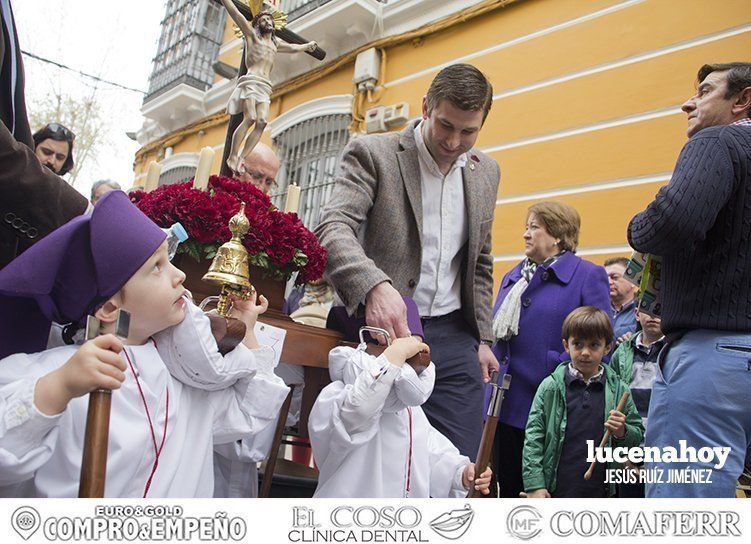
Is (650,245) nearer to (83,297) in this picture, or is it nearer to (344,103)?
(83,297)

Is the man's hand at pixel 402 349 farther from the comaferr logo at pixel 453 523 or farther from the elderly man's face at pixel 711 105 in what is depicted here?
the elderly man's face at pixel 711 105

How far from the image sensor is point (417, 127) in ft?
7.78

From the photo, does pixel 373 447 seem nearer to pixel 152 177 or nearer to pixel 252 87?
pixel 152 177

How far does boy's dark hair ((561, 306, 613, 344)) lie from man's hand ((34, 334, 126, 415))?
219cm

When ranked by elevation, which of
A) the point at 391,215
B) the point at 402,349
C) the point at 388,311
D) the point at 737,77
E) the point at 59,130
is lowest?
the point at 402,349

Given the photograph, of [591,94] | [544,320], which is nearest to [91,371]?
[544,320]

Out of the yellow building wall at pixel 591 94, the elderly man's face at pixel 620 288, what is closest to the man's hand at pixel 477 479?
the elderly man's face at pixel 620 288

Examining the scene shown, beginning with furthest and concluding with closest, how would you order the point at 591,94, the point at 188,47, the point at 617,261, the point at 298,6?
the point at 188,47, the point at 298,6, the point at 591,94, the point at 617,261

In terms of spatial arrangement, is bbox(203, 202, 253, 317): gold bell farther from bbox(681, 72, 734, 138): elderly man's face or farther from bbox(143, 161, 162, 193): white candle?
bbox(681, 72, 734, 138): elderly man's face

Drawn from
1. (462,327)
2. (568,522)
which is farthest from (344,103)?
(568,522)

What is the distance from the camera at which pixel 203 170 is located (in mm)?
2076

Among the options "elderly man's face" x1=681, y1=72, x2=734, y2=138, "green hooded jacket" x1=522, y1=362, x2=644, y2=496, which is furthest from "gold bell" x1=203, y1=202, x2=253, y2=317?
"green hooded jacket" x1=522, y1=362, x2=644, y2=496

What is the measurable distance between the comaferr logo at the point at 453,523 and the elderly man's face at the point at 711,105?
1510 mm

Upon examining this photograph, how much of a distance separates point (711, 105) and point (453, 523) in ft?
5.24
